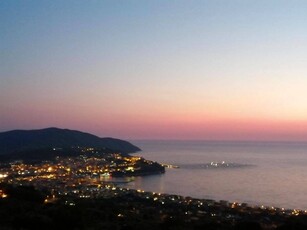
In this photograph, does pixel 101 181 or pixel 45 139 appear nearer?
pixel 101 181

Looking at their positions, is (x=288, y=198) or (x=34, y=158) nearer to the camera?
(x=288, y=198)

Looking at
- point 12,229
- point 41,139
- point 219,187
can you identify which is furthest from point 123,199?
point 41,139

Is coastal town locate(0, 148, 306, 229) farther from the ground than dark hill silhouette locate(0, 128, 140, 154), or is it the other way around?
dark hill silhouette locate(0, 128, 140, 154)

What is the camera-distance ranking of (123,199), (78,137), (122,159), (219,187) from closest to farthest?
1. (123,199)
2. (219,187)
3. (122,159)
4. (78,137)

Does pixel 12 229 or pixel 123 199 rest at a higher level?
pixel 12 229

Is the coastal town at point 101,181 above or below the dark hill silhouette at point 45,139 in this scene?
below

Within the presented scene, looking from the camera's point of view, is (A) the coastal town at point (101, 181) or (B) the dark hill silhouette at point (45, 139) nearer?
(A) the coastal town at point (101, 181)

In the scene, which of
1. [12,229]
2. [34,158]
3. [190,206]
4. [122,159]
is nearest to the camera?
[12,229]

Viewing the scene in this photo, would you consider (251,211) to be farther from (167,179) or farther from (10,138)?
(10,138)

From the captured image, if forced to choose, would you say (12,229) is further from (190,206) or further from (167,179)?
(167,179)

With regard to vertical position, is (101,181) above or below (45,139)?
below

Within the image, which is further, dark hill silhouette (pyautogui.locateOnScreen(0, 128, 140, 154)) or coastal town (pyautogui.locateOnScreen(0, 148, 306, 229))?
dark hill silhouette (pyautogui.locateOnScreen(0, 128, 140, 154))
